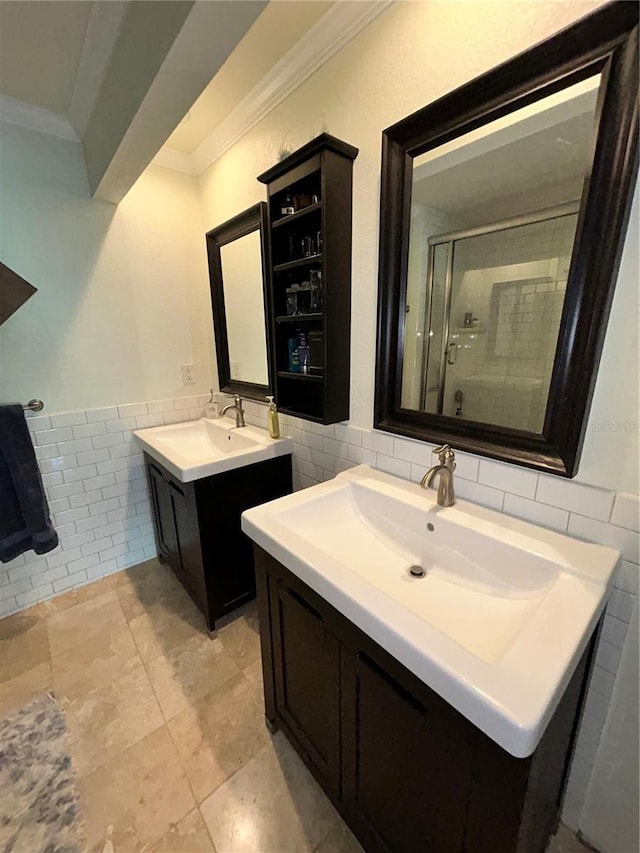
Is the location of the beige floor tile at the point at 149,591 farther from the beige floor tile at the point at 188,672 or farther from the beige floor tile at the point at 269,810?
the beige floor tile at the point at 269,810

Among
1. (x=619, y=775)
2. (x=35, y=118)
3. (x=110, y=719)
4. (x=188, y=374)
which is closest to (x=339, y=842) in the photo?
(x=619, y=775)

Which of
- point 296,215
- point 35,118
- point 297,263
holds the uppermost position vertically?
point 35,118

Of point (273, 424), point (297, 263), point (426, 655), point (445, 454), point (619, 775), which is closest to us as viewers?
point (426, 655)

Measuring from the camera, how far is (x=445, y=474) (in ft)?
3.40

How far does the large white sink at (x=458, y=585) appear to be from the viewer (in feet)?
1.77

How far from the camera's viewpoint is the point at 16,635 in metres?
1.71

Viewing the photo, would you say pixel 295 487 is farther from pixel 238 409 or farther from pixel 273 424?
pixel 238 409

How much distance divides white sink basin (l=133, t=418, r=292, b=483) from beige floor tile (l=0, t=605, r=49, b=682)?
1.01 meters

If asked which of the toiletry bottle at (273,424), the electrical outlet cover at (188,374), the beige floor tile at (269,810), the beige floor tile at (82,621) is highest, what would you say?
the electrical outlet cover at (188,374)

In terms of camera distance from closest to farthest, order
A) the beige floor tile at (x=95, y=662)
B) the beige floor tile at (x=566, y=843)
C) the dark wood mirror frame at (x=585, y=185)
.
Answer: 1. the dark wood mirror frame at (x=585, y=185)
2. the beige floor tile at (x=566, y=843)
3. the beige floor tile at (x=95, y=662)

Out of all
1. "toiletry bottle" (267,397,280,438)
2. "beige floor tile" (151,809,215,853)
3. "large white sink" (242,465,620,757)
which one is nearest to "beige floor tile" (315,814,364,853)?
"beige floor tile" (151,809,215,853)

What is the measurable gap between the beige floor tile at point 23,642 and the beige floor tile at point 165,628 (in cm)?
38

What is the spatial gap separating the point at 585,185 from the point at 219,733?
1.97m

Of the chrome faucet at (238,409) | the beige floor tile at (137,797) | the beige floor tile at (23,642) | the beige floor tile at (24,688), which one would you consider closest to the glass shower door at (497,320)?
the chrome faucet at (238,409)
